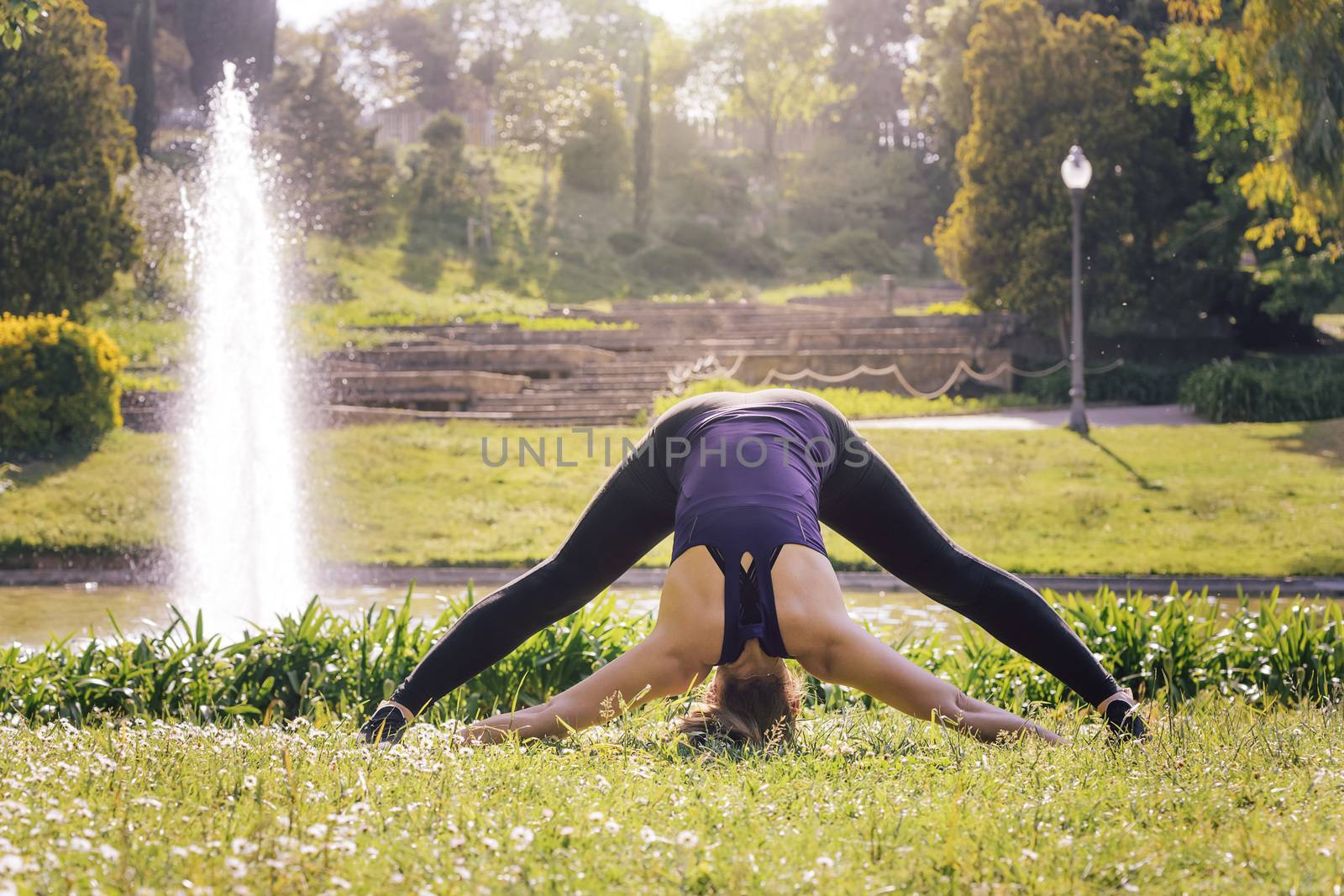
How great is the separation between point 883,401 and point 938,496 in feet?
23.8

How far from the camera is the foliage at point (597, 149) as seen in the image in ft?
142

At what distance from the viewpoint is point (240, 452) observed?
15.0 meters

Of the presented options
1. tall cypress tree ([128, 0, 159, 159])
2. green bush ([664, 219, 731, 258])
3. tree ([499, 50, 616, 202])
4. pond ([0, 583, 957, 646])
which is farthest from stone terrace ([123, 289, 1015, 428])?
tree ([499, 50, 616, 202])

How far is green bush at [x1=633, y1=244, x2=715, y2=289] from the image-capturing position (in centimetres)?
3834

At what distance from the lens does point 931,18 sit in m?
31.9

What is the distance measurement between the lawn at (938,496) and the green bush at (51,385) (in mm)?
463

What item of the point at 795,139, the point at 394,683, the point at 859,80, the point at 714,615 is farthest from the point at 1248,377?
the point at 795,139

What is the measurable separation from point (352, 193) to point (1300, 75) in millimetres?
24254

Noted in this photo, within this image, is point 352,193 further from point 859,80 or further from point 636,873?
point 636,873

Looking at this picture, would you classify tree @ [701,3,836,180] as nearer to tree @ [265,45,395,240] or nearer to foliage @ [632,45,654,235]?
foliage @ [632,45,654,235]

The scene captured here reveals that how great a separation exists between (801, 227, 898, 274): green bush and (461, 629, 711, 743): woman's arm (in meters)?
39.6

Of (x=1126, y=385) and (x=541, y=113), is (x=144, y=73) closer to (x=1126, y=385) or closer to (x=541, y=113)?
(x=541, y=113)

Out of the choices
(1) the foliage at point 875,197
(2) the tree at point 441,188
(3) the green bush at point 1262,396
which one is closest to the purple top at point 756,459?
(3) the green bush at point 1262,396

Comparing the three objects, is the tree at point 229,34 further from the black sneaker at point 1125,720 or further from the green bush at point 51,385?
the black sneaker at point 1125,720
